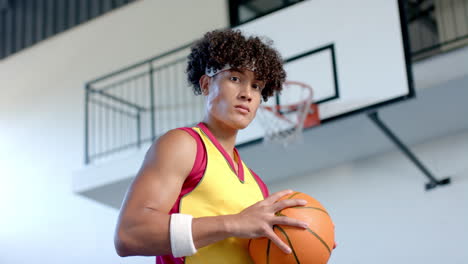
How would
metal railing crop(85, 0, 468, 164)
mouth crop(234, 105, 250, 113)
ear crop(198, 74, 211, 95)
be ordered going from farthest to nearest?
metal railing crop(85, 0, 468, 164) < ear crop(198, 74, 211, 95) < mouth crop(234, 105, 250, 113)

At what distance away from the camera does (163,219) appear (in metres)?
1.74

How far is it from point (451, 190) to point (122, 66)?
19.7ft

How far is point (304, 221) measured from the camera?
1858 millimetres

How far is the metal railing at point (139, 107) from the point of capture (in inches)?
375

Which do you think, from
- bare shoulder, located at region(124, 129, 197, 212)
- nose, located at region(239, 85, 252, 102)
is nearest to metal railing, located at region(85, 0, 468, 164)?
nose, located at region(239, 85, 252, 102)

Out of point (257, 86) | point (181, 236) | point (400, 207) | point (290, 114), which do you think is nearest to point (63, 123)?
point (290, 114)

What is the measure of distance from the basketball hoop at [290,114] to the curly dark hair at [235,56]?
3938 mm

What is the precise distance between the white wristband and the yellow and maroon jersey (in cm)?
20

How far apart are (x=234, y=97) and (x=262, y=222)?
551 millimetres

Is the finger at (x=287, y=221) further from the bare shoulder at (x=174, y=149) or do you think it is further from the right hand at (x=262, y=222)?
the bare shoulder at (x=174, y=149)

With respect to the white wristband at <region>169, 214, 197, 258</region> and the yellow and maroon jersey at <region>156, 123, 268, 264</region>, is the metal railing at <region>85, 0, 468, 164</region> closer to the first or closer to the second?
the yellow and maroon jersey at <region>156, 123, 268, 264</region>

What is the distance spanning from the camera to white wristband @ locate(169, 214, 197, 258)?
5.65 ft

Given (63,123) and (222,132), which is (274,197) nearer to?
(222,132)

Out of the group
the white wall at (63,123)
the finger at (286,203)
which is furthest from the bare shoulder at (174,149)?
the white wall at (63,123)
